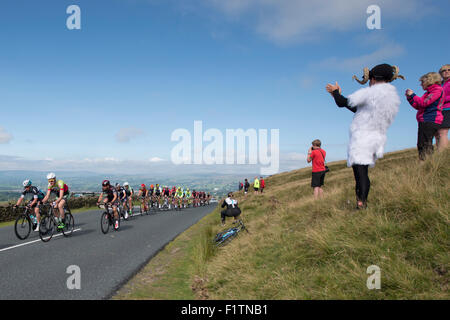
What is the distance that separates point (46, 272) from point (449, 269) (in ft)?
22.2

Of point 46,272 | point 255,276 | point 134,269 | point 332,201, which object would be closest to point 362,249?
point 255,276

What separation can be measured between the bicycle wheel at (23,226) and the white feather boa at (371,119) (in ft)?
34.9

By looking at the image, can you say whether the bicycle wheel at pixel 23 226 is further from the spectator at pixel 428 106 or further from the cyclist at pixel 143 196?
the spectator at pixel 428 106

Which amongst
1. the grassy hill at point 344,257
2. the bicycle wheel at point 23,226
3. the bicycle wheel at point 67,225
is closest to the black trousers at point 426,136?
the grassy hill at point 344,257

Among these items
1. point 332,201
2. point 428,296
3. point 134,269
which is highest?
point 332,201

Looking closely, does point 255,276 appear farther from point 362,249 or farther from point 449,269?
point 449,269

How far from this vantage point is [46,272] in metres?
5.89

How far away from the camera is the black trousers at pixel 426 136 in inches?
217

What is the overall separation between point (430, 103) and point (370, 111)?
1.92 metres

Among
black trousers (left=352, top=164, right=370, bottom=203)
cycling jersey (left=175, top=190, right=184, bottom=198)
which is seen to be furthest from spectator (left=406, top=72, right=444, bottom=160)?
cycling jersey (left=175, top=190, right=184, bottom=198)

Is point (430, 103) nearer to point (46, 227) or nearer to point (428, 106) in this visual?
point (428, 106)

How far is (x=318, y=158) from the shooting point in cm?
690

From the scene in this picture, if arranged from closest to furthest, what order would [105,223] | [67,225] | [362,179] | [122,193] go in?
[362,179], [67,225], [105,223], [122,193]

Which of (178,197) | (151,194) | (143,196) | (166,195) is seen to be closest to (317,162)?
(143,196)
